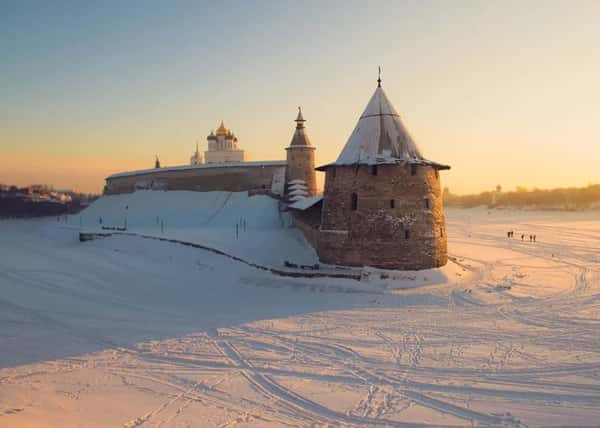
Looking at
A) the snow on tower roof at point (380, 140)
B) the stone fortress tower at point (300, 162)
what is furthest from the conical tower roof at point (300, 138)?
the snow on tower roof at point (380, 140)

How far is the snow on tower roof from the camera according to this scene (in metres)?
16.2

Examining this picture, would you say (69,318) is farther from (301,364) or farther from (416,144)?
(416,144)

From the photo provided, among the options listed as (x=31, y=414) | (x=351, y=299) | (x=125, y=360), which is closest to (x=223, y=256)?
(x=351, y=299)

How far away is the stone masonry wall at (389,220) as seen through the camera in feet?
51.8

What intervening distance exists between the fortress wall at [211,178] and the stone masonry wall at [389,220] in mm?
16955

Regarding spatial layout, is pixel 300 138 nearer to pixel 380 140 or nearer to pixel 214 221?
pixel 214 221

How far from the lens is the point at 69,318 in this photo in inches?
442

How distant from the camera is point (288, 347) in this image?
9.43 metres

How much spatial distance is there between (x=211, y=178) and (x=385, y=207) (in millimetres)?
20915

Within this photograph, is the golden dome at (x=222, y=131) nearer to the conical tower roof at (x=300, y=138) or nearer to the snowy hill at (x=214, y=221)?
the snowy hill at (x=214, y=221)

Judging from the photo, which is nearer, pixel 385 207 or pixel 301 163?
pixel 385 207

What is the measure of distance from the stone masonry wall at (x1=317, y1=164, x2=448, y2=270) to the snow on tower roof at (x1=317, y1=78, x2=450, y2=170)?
11.6 inches

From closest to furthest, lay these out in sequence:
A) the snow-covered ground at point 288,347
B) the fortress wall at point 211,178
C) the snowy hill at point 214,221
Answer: the snow-covered ground at point 288,347 → the snowy hill at point 214,221 → the fortress wall at point 211,178

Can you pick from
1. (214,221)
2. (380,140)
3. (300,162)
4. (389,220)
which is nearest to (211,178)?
(214,221)
